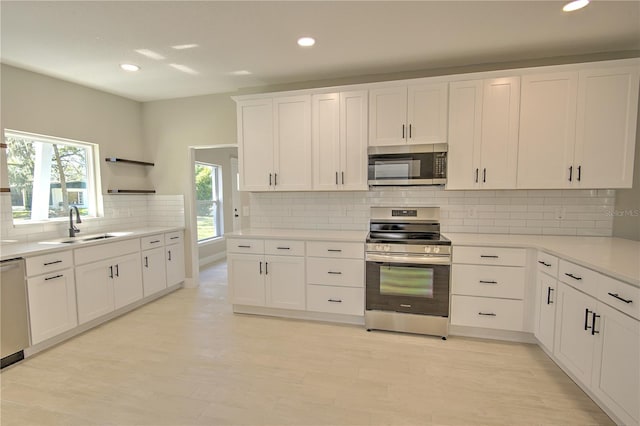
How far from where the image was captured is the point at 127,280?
3525mm

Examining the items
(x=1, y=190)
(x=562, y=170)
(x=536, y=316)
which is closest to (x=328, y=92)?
(x=562, y=170)

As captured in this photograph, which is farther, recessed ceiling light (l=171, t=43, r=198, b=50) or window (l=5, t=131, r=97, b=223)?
window (l=5, t=131, r=97, b=223)

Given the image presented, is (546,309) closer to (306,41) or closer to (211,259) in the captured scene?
(306,41)

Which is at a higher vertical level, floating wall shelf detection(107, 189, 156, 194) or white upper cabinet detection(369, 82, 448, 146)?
white upper cabinet detection(369, 82, 448, 146)

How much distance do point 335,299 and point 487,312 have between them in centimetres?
142

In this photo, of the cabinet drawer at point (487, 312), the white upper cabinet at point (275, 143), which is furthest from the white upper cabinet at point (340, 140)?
the cabinet drawer at point (487, 312)

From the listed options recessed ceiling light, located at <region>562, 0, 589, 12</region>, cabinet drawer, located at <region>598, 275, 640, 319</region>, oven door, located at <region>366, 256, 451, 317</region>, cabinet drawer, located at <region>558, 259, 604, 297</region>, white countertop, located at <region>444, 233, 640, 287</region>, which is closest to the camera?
cabinet drawer, located at <region>598, 275, 640, 319</region>

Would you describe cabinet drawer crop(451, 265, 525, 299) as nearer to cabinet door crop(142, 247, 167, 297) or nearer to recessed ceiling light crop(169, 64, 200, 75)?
recessed ceiling light crop(169, 64, 200, 75)

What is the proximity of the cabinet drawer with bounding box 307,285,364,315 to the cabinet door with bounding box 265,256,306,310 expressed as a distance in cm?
11

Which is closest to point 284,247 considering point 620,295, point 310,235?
point 310,235

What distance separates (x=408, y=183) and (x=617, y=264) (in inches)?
65.3

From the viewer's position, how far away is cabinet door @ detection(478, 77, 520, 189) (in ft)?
9.46

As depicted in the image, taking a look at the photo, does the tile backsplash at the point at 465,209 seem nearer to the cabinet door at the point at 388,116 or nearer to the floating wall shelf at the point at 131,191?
the cabinet door at the point at 388,116

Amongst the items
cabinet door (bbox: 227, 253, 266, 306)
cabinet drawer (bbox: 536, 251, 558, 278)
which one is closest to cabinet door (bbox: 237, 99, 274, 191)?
cabinet door (bbox: 227, 253, 266, 306)
